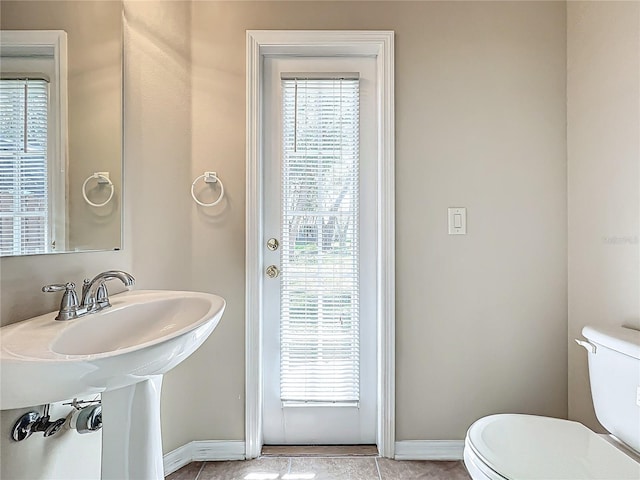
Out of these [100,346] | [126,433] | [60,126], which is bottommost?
[126,433]

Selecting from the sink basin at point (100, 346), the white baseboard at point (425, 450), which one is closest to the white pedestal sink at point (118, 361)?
the sink basin at point (100, 346)

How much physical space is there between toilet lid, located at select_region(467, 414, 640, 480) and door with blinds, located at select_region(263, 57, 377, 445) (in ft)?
2.27

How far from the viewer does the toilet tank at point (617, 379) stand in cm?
120

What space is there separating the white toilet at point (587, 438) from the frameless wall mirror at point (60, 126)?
1.50 meters

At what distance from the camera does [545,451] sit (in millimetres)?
1139

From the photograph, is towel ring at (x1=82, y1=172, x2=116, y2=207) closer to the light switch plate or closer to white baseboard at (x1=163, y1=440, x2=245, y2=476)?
white baseboard at (x1=163, y1=440, x2=245, y2=476)

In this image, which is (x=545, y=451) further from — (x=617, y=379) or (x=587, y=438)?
(x=617, y=379)

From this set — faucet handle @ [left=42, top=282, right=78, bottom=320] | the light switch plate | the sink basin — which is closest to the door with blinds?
the light switch plate

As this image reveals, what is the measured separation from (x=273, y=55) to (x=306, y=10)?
244 millimetres

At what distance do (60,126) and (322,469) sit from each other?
1.68 metres

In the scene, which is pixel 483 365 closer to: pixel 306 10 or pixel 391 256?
pixel 391 256

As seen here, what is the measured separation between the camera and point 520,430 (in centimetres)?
125

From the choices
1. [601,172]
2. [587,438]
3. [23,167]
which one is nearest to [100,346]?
[23,167]

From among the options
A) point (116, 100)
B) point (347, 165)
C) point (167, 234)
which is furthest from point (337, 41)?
point (167, 234)
